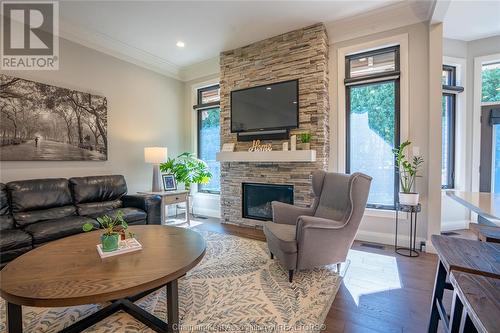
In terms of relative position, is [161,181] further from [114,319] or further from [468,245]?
[468,245]

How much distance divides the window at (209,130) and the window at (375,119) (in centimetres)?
254

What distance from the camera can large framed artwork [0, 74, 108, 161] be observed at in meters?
2.89

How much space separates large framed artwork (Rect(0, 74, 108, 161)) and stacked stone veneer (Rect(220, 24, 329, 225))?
203 centimetres

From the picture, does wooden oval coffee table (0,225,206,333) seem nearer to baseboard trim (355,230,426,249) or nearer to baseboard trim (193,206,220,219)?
baseboard trim (355,230,426,249)

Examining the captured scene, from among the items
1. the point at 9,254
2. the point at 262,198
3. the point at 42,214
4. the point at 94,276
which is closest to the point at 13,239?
the point at 9,254

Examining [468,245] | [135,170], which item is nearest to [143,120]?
[135,170]

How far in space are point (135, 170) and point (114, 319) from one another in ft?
10.0

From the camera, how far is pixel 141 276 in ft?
4.58

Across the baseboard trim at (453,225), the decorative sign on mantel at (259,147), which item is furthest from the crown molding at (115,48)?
the baseboard trim at (453,225)

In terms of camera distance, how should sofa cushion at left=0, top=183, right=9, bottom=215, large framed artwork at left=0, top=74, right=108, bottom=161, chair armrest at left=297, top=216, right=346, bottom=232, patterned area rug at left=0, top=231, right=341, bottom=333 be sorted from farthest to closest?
large framed artwork at left=0, top=74, right=108, bottom=161, sofa cushion at left=0, top=183, right=9, bottom=215, chair armrest at left=297, top=216, right=346, bottom=232, patterned area rug at left=0, top=231, right=341, bottom=333

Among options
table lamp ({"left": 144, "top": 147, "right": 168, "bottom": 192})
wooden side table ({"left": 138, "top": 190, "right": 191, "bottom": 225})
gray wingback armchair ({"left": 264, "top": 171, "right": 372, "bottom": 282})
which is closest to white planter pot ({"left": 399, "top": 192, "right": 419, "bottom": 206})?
gray wingback armchair ({"left": 264, "top": 171, "right": 372, "bottom": 282})

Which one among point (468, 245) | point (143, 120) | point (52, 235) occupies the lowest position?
point (52, 235)

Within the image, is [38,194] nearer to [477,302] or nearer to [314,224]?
[314,224]

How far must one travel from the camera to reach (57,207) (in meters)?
3.00
